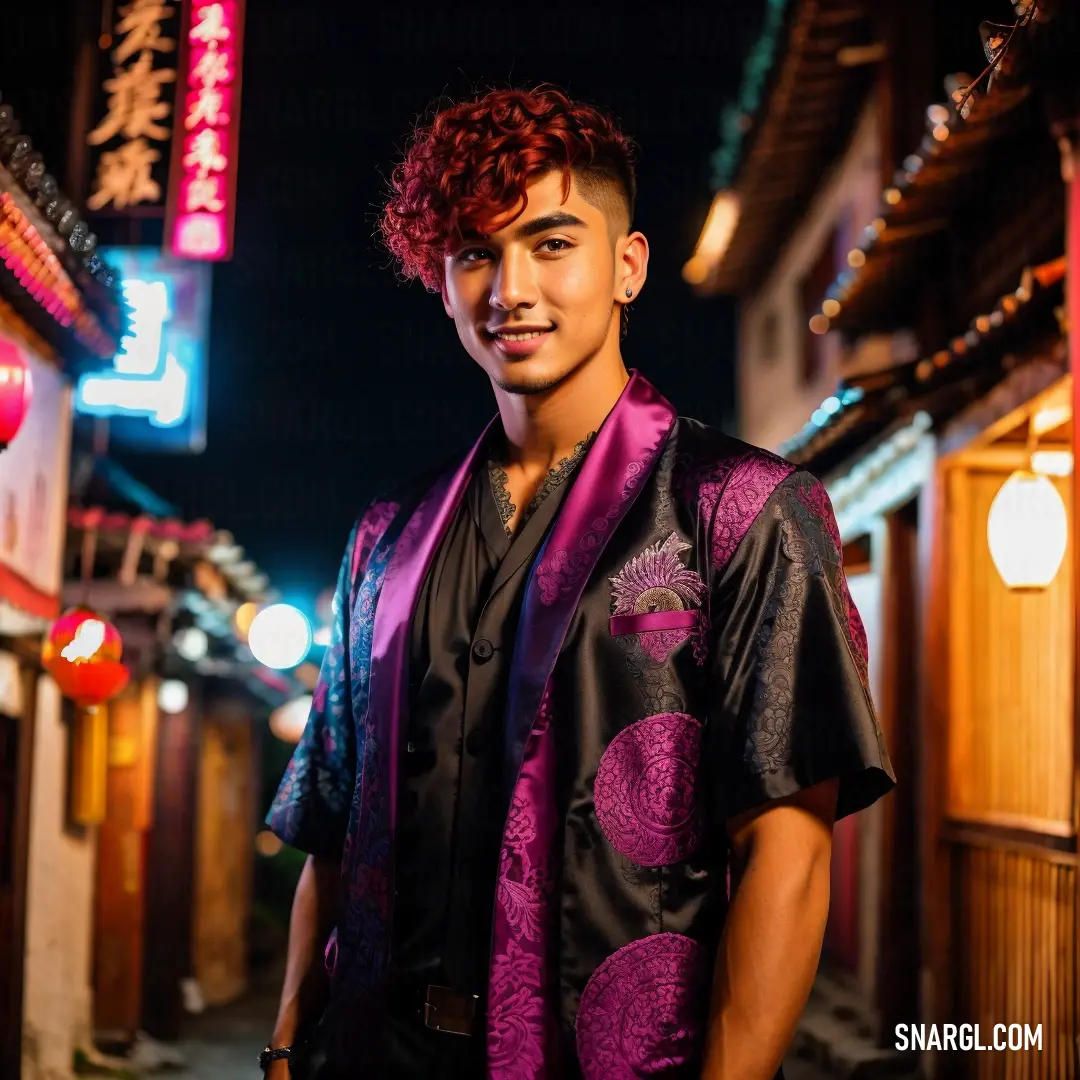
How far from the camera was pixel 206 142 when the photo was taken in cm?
1030

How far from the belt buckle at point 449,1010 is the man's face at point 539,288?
1.30m

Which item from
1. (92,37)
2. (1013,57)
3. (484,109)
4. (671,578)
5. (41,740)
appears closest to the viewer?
(671,578)

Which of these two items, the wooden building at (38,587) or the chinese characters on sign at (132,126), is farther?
the chinese characters on sign at (132,126)

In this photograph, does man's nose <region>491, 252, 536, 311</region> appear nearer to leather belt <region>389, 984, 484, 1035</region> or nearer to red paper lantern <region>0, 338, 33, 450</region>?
leather belt <region>389, 984, 484, 1035</region>

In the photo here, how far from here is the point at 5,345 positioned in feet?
20.9

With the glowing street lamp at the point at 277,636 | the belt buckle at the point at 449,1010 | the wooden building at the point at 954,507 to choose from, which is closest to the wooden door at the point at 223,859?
the glowing street lamp at the point at 277,636

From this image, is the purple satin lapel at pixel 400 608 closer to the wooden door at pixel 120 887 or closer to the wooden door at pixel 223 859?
the wooden door at pixel 120 887

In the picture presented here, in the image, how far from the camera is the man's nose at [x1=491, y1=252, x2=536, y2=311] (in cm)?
294

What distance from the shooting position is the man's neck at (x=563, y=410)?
3117 millimetres

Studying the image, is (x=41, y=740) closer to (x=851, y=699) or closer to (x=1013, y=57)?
(x=1013, y=57)

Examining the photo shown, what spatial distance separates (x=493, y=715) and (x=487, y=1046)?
65 centimetres

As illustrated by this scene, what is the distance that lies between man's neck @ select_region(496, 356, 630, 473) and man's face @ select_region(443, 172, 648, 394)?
0.20 feet

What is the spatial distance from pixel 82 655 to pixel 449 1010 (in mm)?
8005

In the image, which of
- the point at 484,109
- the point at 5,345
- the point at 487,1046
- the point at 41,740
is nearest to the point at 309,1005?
the point at 487,1046
